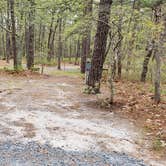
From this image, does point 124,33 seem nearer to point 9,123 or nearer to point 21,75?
point 9,123

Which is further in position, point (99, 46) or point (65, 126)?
point (99, 46)

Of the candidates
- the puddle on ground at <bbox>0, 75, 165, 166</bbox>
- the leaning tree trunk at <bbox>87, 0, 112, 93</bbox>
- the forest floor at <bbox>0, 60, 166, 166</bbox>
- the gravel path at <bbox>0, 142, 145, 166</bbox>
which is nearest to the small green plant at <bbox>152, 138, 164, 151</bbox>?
the forest floor at <bbox>0, 60, 166, 166</bbox>

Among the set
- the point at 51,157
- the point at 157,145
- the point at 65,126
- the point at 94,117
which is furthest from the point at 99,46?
the point at 51,157

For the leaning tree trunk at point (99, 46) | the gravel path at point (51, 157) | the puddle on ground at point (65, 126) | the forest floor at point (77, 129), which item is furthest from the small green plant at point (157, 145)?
the leaning tree trunk at point (99, 46)

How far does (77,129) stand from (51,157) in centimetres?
154

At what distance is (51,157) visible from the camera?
4.73 m

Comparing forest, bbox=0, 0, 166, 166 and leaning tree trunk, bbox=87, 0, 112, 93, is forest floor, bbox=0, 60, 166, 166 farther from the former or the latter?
leaning tree trunk, bbox=87, 0, 112, 93

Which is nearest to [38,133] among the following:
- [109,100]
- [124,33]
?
[109,100]

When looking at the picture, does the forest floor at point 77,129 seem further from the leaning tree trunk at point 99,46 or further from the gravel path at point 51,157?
the leaning tree trunk at point 99,46

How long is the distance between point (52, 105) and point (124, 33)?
278cm

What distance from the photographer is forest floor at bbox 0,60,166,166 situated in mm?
4824

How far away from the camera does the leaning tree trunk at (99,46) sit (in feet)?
30.8

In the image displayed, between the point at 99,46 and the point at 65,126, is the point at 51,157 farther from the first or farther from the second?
the point at 99,46

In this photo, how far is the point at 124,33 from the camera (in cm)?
840
